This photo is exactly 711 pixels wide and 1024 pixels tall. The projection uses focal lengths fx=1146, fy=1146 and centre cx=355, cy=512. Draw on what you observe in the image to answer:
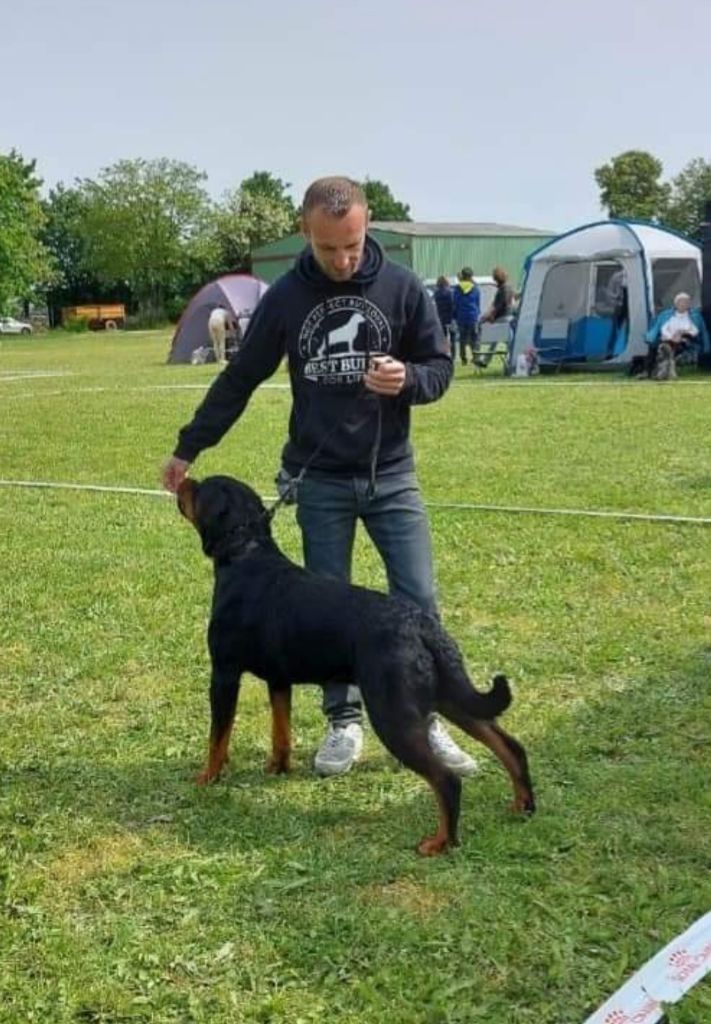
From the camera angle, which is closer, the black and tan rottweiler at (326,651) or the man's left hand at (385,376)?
the black and tan rottweiler at (326,651)

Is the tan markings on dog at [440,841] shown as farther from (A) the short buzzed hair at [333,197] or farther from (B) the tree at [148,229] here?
(B) the tree at [148,229]

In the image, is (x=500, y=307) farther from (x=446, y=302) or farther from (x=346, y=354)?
(x=346, y=354)

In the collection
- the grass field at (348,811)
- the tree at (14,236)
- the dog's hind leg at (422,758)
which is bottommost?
the grass field at (348,811)

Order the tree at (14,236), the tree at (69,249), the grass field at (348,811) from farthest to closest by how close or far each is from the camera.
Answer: the tree at (69,249) < the tree at (14,236) < the grass field at (348,811)

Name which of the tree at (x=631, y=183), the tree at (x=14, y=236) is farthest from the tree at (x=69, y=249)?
the tree at (x=631, y=183)

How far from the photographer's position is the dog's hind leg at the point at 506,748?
3.30 m

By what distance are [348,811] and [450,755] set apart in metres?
0.39

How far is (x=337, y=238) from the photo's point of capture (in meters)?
3.30

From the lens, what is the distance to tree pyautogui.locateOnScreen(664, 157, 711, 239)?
64.0m

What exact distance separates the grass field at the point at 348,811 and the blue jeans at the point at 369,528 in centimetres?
61

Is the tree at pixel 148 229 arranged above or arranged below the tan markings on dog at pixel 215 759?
above

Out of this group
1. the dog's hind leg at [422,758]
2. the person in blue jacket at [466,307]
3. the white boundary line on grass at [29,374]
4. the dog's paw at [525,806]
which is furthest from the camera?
the white boundary line on grass at [29,374]

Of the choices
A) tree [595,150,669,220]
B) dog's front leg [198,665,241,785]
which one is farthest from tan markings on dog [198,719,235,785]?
tree [595,150,669,220]

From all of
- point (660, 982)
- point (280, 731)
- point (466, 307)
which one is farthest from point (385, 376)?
point (466, 307)
